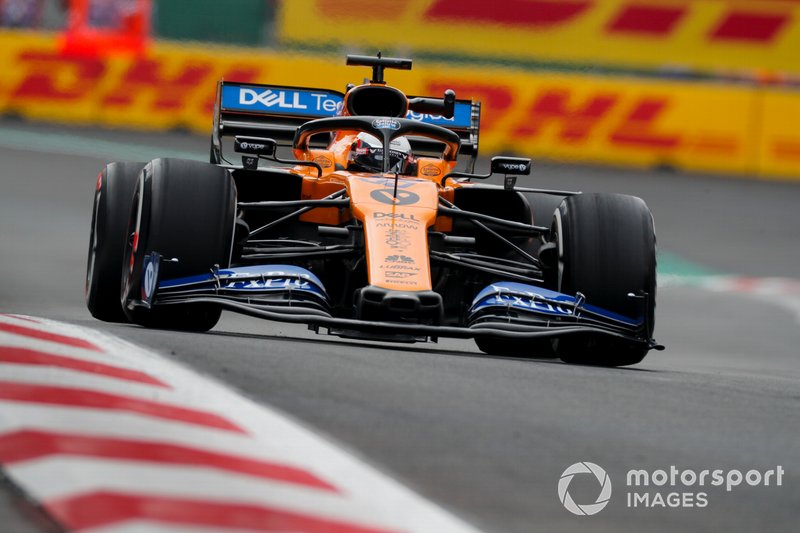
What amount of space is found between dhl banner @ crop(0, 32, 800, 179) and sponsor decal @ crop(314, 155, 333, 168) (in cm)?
1262

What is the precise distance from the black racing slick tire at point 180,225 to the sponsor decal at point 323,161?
5.08ft

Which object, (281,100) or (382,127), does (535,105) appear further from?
(382,127)

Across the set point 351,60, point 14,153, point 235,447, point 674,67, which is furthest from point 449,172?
point 674,67

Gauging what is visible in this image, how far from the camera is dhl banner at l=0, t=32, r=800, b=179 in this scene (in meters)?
21.4

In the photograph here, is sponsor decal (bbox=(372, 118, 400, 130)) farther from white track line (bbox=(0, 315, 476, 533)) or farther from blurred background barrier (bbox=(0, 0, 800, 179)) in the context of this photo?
blurred background barrier (bbox=(0, 0, 800, 179))

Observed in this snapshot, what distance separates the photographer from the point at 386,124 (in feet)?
27.1

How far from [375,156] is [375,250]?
151 cm

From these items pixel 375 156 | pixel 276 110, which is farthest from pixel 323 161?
pixel 276 110

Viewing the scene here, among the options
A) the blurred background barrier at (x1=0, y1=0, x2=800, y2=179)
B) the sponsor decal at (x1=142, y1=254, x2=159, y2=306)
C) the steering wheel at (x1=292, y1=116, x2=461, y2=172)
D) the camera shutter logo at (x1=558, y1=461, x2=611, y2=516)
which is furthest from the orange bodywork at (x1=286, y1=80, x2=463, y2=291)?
the blurred background barrier at (x1=0, y1=0, x2=800, y2=179)

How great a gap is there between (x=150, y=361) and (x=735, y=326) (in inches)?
300

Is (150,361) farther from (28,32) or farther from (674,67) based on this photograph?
(674,67)

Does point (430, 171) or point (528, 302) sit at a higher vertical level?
point (430, 171)

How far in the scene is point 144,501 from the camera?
149 inches

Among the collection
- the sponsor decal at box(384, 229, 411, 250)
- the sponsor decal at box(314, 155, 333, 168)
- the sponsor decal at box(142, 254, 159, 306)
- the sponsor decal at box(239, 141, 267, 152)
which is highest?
the sponsor decal at box(314, 155, 333, 168)
